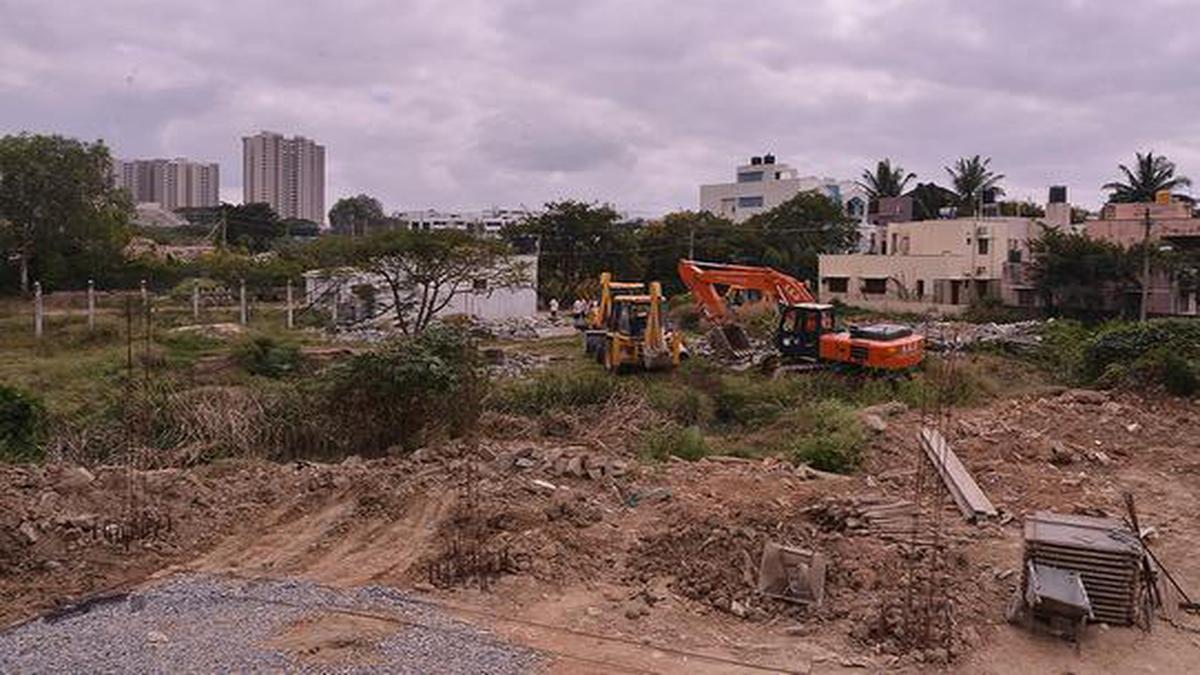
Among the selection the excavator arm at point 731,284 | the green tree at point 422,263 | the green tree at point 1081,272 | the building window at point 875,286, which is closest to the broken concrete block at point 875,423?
the excavator arm at point 731,284

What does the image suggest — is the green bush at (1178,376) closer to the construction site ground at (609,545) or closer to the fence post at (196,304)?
the construction site ground at (609,545)

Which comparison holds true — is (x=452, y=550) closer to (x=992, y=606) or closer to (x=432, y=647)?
(x=432, y=647)

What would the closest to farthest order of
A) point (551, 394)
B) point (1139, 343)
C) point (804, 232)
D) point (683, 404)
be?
point (551, 394), point (683, 404), point (1139, 343), point (804, 232)

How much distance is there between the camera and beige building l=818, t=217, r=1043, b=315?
36.5 meters

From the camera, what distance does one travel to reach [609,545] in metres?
8.12

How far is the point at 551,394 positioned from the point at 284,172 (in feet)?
297

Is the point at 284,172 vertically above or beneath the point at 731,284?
above

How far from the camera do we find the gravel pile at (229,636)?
5809 millimetres

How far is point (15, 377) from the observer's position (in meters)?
16.8

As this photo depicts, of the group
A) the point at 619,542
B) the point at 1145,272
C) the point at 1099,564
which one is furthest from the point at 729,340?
the point at 1099,564

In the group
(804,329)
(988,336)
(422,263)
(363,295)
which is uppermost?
(422,263)

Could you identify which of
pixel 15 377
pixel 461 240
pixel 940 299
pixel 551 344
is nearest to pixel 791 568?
pixel 15 377

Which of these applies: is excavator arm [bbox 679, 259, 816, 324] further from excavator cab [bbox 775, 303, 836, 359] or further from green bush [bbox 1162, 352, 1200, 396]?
green bush [bbox 1162, 352, 1200, 396]

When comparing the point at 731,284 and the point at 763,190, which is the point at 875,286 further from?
the point at 763,190
